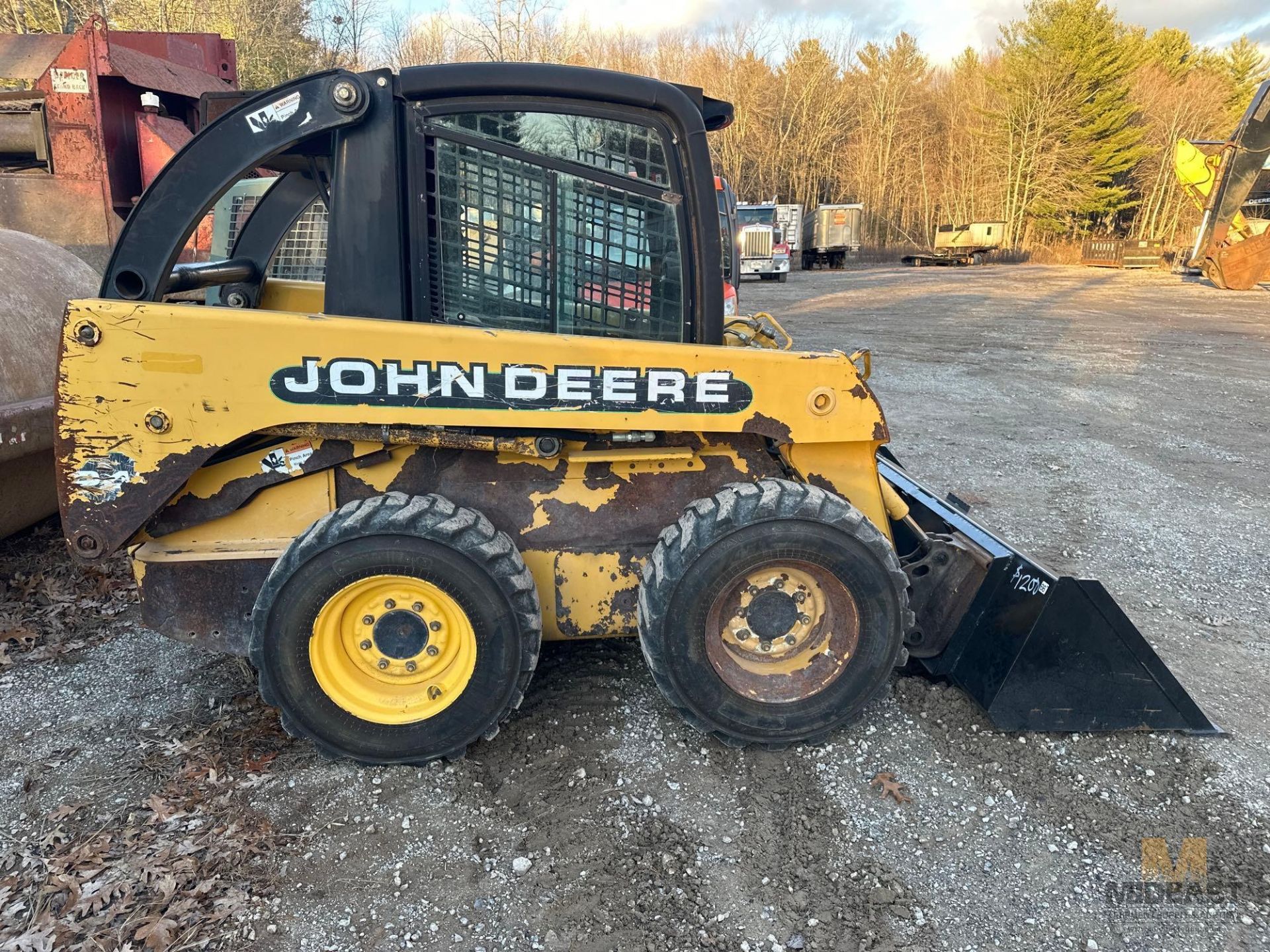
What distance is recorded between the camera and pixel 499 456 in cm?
302

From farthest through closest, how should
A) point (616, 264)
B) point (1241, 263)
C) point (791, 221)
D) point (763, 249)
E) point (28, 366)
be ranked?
point (791, 221) < point (763, 249) < point (1241, 263) < point (28, 366) < point (616, 264)

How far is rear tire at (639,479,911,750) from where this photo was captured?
283 cm


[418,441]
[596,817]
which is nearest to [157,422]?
[418,441]

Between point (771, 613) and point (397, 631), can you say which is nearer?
point (397, 631)

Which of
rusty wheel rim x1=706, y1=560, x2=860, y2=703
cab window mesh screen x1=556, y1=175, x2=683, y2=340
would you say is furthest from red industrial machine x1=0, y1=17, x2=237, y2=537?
rusty wheel rim x1=706, y1=560, x2=860, y2=703

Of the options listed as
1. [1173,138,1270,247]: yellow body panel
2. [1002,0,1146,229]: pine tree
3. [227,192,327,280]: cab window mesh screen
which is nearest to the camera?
[227,192,327,280]: cab window mesh screen

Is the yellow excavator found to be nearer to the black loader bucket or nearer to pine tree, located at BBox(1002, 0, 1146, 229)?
the black loader bucket

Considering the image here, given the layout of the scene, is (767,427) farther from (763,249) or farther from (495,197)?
(763,249)

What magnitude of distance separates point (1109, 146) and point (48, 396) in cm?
4718

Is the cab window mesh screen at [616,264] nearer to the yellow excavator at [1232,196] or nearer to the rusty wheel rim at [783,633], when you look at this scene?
the rusty wheel rim at [783,633]

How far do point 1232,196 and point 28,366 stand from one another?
851 inches

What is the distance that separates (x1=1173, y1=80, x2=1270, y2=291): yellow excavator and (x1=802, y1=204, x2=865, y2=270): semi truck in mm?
15822

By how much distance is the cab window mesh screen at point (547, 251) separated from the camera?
9.23 ft

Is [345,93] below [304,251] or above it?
above
